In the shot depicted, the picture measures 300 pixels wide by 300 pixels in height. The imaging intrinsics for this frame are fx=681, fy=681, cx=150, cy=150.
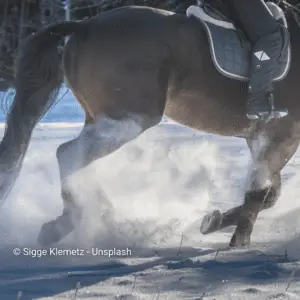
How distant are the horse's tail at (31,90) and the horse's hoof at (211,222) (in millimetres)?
799

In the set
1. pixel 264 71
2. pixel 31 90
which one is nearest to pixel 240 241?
pixel 264 71

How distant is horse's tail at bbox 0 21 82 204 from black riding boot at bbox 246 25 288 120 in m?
0.76

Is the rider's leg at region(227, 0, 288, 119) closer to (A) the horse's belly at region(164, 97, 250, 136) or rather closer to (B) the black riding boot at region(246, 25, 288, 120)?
(B) the black riding boot at region(246, 25, 288, 120)

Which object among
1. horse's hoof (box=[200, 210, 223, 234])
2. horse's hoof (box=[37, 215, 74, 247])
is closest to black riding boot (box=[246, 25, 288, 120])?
horse's hoof (box=[200, 210, 223, 234])

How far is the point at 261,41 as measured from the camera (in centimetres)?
281

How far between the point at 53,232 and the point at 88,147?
1.21 ft

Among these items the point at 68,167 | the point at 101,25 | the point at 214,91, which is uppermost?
the point at 101,25

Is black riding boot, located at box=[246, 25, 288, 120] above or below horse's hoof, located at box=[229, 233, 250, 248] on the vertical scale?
above

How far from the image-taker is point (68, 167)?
2.78m

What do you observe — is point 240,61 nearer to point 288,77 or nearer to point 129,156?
point 288,77

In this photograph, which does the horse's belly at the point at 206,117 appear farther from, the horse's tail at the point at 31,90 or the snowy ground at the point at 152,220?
the horse's tail at the point at 31,90

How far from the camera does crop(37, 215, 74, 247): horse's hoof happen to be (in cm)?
270

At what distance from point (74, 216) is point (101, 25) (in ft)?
2.59

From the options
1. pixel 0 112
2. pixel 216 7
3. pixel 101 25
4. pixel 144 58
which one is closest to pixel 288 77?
pixel 216 7
